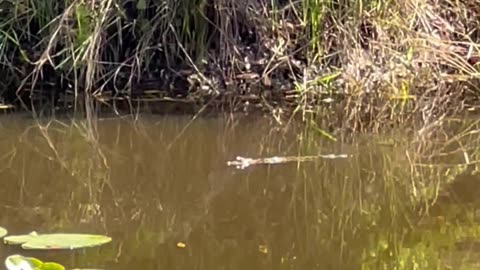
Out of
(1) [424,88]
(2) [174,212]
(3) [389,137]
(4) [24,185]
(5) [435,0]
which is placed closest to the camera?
(2) [174,212]

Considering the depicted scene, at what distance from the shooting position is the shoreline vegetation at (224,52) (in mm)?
4031

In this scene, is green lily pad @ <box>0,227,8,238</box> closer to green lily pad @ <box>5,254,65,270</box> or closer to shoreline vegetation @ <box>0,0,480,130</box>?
→ green lily pad @ <box>5,254,65,270</box>

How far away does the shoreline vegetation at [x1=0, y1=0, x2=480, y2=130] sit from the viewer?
403 centimetres

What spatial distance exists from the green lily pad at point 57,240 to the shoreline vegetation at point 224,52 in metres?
1.55

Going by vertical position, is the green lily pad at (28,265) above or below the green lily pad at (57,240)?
above

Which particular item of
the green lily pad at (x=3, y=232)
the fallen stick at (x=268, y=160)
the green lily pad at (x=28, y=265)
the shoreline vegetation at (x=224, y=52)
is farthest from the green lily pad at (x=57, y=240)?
the shoreline vegetation at (x=224, y=52)

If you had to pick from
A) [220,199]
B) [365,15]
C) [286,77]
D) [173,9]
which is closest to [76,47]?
[173,9]

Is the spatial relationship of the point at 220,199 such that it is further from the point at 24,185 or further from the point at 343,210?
the point at 24,185

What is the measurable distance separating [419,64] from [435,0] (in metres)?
0.41

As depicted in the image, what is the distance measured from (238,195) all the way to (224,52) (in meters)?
1.52

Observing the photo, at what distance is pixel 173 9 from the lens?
13.6 feet

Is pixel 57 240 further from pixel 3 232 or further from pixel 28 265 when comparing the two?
pixel 28 265

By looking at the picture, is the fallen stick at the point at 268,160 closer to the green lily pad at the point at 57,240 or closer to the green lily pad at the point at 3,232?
the green lily pad at the point at 57,240

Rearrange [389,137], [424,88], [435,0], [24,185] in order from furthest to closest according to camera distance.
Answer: [435,0] → [424,88] → [389,137] → [24,185]
